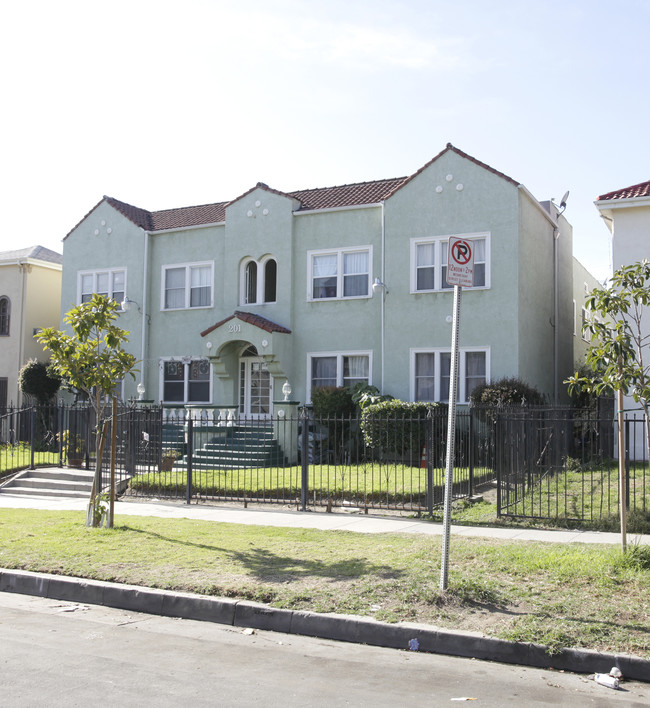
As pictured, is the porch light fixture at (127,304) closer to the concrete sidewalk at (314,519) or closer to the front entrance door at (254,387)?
the front entrance door at (254,387)

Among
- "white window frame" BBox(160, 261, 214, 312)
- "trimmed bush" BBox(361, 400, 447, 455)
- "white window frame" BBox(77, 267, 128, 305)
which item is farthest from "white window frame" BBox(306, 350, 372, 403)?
"white window frame" BBox(77, 267, 128, 305)

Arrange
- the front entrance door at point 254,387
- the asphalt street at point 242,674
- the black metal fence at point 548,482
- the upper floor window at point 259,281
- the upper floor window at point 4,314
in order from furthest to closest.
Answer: the upper floor window at point 4,314, the upper floor window at point 259,281, the front entrance door at point 254,387, the black metal fence at point 548,482, the asphalt street at point 242,674

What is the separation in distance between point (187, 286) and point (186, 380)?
3023 millimetres

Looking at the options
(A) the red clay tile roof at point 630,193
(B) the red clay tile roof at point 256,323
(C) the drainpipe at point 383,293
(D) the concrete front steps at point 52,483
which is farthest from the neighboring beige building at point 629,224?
(D) the concrete front steps at point 52,483

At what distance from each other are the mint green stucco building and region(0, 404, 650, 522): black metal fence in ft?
6.56

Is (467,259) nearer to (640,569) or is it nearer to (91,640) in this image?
(640,569)

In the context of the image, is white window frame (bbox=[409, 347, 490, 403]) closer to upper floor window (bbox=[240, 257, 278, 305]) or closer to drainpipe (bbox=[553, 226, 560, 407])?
drainpipe (bbox=[553, 226, 560, 407])

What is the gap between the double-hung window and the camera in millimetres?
22000

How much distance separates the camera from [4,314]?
28.6 meters

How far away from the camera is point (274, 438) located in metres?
21.3

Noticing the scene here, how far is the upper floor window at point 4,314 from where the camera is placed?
1118 inches

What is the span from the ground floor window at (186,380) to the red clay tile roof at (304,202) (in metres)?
4.47

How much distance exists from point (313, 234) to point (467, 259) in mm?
15615

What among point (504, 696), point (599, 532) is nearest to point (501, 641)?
point (504, 696)
